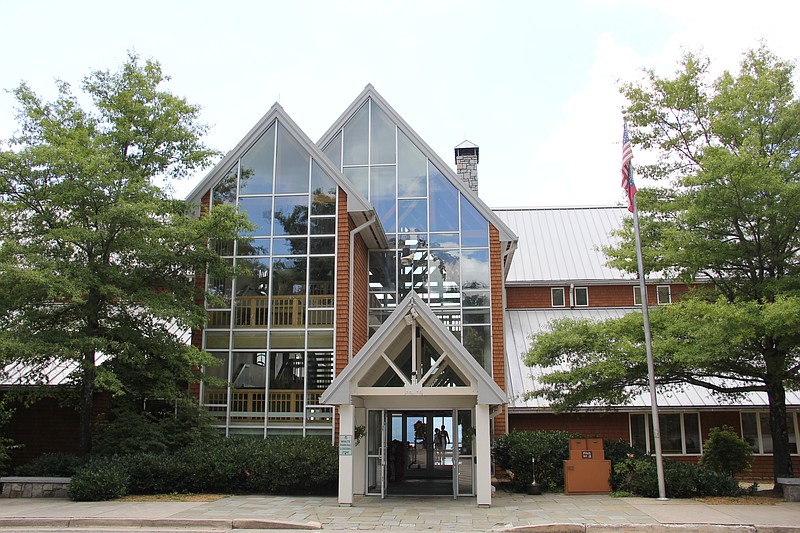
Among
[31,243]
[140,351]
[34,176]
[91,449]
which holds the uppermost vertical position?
[34,176]

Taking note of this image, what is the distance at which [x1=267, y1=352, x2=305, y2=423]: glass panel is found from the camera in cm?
1936

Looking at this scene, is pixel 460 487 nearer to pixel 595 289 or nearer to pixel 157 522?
pixel 157 522

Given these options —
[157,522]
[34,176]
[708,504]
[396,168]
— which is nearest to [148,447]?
[157,522]

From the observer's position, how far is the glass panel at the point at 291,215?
68.3ft

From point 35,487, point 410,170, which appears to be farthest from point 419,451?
point 35,487

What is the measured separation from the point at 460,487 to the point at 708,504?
6.32 metres

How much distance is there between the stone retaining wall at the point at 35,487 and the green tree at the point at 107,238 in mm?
1567

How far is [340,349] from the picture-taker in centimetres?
1962

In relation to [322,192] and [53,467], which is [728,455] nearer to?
[322,192]

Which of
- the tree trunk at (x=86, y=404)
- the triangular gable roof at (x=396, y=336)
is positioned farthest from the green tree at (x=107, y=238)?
the triangular gable roof at (x=396, y=336)

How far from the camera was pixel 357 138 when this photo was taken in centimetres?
2439

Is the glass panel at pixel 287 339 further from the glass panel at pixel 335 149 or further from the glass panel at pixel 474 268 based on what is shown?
the glass panel at pixel 335 149

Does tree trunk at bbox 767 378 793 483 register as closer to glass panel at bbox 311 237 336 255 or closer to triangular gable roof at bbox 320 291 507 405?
triangular gable roof at bbox 320 291 507 405

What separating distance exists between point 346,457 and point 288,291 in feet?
21.2
